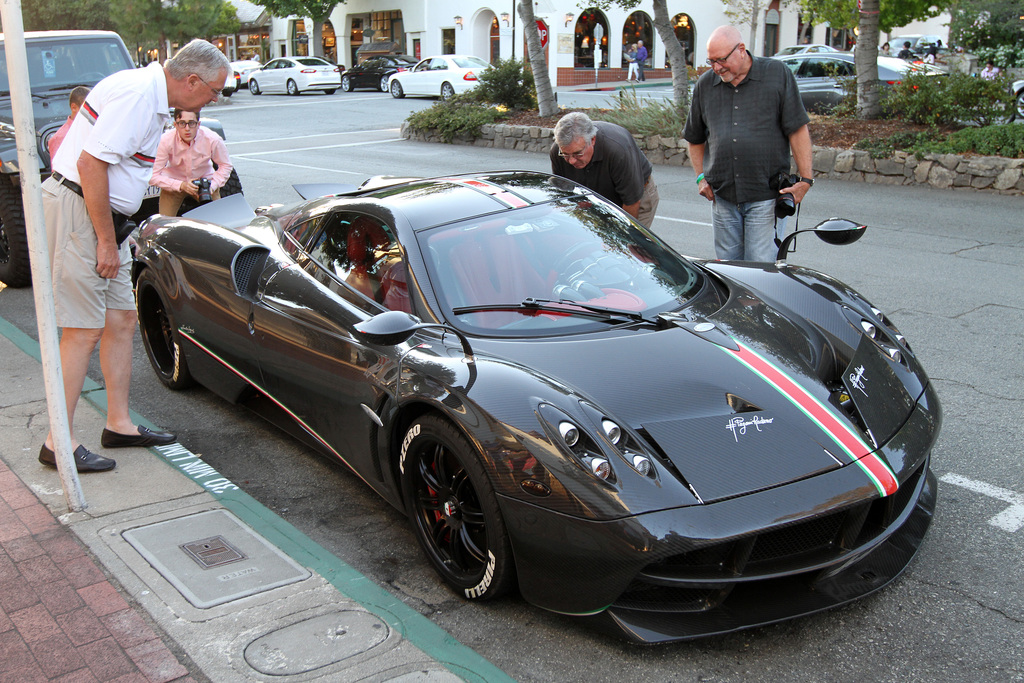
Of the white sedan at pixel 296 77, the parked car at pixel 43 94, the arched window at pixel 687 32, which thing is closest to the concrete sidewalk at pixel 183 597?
the parked car at pixel 43 94

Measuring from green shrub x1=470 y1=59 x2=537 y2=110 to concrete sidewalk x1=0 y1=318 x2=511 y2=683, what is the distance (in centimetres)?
1730

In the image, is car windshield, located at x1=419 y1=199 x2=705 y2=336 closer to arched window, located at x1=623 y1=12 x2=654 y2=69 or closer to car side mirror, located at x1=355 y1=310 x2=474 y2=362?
car side mirror, located at x1=355 y1=310 x2=474 y2=362

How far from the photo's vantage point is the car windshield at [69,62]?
8.45 m

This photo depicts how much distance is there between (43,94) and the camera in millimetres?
8266

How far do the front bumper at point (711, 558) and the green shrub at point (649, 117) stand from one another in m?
13.2

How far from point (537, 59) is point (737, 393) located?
631 inches

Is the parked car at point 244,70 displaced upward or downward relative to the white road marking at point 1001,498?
upward

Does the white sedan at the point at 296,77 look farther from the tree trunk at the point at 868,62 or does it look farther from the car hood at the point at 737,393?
the car hood at the point at 737,393

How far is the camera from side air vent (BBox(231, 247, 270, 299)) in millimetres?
4129

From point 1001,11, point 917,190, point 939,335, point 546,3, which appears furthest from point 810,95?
point 546,3

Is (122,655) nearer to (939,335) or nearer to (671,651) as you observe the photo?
(671,651)

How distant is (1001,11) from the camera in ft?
91.1

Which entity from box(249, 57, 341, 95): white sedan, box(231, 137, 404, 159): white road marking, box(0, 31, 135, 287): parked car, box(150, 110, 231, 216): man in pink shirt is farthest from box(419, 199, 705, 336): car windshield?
box(249, 57, 341, 95): white sedan
